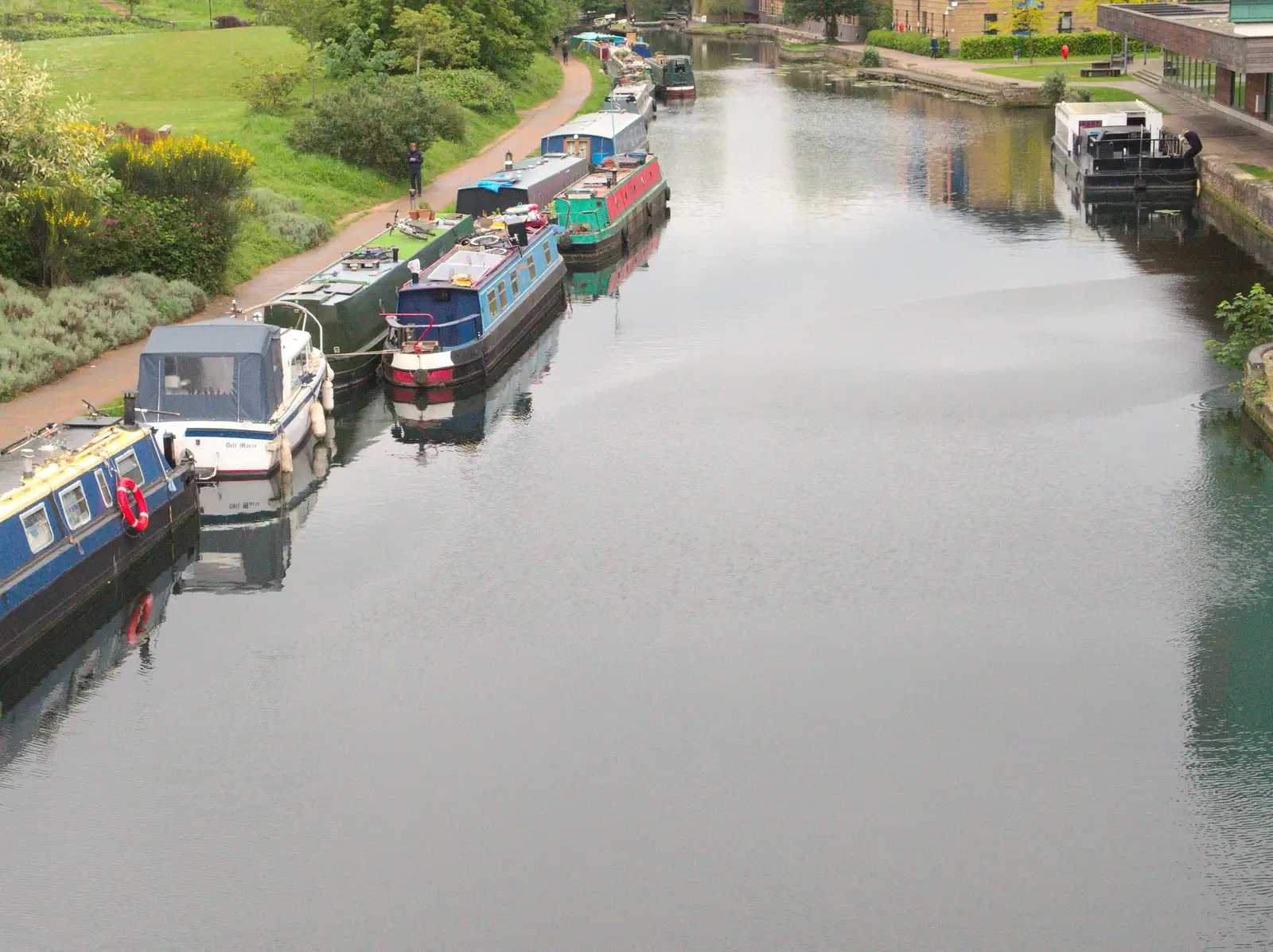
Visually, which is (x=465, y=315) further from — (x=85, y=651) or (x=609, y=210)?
(x=609, y=210)

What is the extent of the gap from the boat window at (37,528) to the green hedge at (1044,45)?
8376cm

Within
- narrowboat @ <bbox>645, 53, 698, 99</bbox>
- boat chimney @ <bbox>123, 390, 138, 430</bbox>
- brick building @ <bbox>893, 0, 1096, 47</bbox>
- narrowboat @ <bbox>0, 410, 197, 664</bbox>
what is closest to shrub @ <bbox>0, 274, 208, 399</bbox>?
boat chimney @ <bbox>123, 390, 138, 430</bbox>

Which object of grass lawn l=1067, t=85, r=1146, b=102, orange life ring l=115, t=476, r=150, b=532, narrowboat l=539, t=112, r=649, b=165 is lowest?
orange life ring l=115, t=476, r=150, b=532

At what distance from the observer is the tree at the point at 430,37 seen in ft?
224

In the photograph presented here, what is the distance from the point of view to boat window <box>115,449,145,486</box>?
24.4 metres

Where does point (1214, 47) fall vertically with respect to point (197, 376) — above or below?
above

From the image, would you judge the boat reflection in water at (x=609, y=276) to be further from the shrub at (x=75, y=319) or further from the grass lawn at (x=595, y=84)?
the grass lawn at (x=595, y=84)

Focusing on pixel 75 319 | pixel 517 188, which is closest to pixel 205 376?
pixel 75 319

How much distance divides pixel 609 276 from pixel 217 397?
1979cm

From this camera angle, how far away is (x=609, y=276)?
45.9 m

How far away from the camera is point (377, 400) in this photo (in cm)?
3381

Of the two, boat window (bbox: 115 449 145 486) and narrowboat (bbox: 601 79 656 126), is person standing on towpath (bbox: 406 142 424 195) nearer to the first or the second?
narrowboat (bbox: 601 79 656 126)

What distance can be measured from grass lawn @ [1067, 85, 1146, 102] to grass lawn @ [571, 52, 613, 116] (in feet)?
75.2

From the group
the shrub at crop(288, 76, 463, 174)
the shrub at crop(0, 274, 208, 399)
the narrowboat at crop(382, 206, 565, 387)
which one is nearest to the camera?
the shrub at crop(0, 274, 208, 399)
